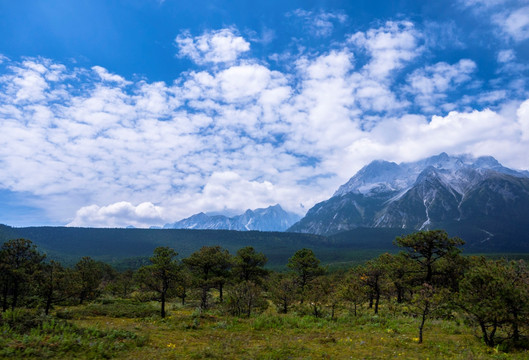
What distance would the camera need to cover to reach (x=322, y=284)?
3384cm

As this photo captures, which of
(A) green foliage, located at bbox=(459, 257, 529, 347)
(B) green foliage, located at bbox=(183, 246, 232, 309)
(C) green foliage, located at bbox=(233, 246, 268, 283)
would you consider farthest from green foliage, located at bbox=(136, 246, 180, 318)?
(A) green foliage, located at bbox=(459, 257, 529, 347)

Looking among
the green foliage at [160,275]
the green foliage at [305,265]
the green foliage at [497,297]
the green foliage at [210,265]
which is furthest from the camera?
the green foliage at [305,265]

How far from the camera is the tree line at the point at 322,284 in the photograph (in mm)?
18281

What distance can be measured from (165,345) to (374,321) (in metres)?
21.9

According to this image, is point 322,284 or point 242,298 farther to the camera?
point 322,284

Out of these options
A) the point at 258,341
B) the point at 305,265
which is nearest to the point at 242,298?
the point at 258,341

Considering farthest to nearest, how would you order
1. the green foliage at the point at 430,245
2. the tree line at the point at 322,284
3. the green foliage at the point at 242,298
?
1. the green foliage at the point at 430,245
2. the green foliage at the point at 242,298
3. the tree line at the point at 322,284

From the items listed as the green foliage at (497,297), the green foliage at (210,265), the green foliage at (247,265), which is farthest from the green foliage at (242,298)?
the green foliage at (497,297)

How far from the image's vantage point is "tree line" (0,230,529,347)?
1828cm

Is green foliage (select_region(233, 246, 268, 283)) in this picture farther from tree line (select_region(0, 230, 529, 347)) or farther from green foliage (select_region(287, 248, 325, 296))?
green foliage (select_region(287, 248, 325, 296))

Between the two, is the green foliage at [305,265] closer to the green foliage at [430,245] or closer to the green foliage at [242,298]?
the green foliage at [430,245]

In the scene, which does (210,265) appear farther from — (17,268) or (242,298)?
(17,268)

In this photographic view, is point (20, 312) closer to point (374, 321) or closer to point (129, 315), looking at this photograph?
point (129, 315)

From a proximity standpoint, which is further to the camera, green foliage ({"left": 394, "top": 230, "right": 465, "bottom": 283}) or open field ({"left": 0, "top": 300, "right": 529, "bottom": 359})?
green foliage ({"left": 394, "top": 230, "right": 465, "bottom": 283})
